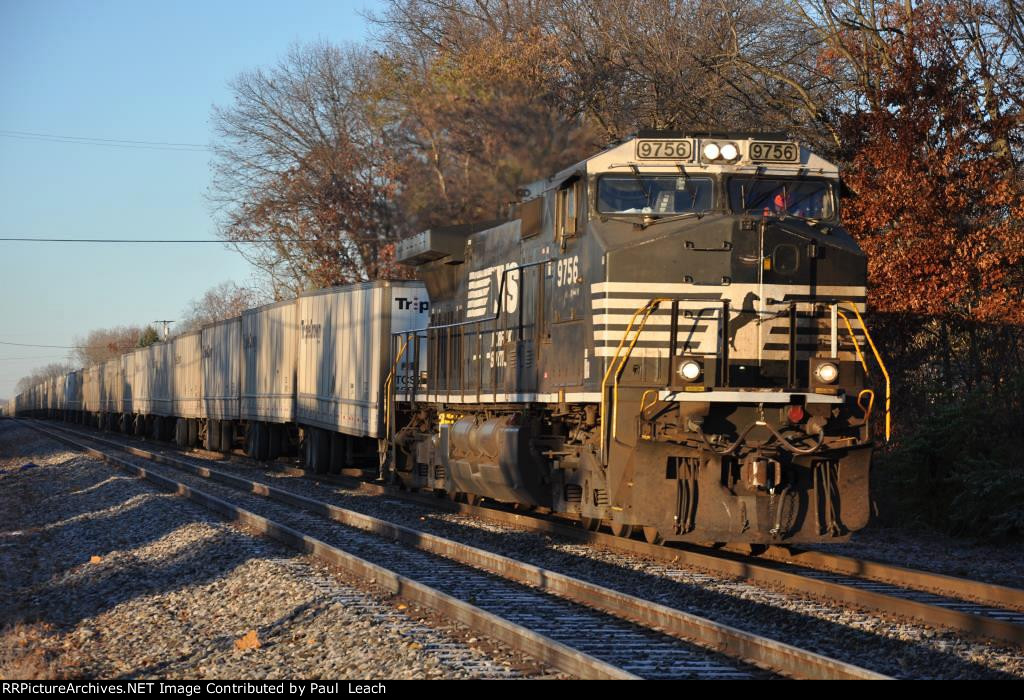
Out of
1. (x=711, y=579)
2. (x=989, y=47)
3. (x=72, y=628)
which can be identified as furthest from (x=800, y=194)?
(x=989, y=47)

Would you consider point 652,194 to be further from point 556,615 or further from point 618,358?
point 556,615

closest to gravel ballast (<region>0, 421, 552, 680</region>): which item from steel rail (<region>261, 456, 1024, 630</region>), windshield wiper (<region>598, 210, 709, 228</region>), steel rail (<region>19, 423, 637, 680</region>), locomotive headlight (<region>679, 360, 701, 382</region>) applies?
steel rail (<region>19, 423, 637, 680</region>)

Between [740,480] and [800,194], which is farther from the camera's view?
[800,194]

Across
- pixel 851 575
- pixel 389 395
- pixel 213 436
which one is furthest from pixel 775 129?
pixel 213 436

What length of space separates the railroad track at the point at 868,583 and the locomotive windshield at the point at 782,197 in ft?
10.7

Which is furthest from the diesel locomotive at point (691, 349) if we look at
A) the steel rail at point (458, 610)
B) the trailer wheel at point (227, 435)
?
the trailer wheel at point (227, 435)

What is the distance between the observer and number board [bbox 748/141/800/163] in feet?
35.3

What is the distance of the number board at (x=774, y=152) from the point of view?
1076 cm

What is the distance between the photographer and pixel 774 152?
10.8 metres

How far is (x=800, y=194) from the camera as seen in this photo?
35.3ft

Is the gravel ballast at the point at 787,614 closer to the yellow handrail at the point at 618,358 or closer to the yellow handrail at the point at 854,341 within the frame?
the yellow handrail at the point at 618,358

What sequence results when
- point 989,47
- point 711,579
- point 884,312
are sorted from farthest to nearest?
point 989,47 → point 884,312 → point 711,579
